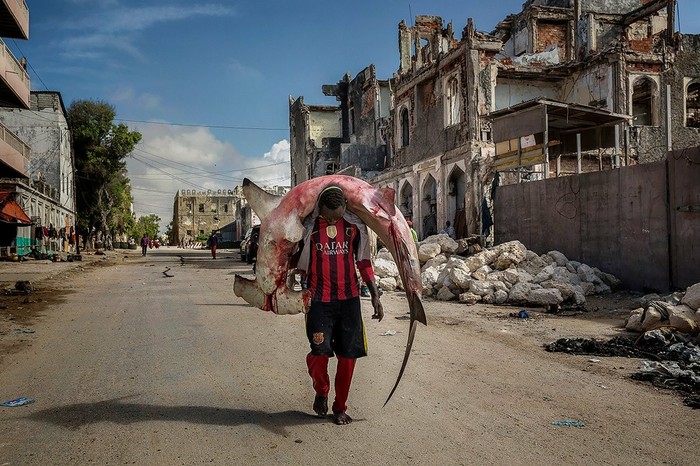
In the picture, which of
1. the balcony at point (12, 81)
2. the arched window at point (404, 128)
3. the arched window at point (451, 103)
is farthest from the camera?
the arched window at point (404, 128)

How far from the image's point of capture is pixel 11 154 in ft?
70.8

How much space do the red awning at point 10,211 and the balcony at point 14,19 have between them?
8615 millimetres

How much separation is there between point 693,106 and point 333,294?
83.8 feet

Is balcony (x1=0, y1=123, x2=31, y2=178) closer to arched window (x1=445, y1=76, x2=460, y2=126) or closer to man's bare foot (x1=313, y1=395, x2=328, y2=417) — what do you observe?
arched window (x1=445, y1=76, x2=460, y2=126)

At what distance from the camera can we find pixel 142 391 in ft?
16.3

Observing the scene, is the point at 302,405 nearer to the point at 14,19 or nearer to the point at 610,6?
the point at 14,19

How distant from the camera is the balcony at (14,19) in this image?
18.7 metres

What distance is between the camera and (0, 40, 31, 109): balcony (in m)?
19.2

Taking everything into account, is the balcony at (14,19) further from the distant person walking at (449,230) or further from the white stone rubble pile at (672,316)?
the white stone rubble pile at (672,316)

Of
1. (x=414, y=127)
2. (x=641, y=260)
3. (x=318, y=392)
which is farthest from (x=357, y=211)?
(x=414, y=127)

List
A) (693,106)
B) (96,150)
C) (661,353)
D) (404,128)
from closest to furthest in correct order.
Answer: (661,353)
(693,106)
(404,128)
(96,150)

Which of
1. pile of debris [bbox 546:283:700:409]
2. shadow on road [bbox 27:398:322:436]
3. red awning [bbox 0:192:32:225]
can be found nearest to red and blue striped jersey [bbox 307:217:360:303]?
shadow on road [bbox 27:398:322:436]

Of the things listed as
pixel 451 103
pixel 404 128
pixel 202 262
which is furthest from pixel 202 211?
pixel 451 103

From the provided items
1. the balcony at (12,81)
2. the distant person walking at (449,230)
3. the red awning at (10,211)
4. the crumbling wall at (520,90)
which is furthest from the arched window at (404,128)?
the red awning at (10,211)
